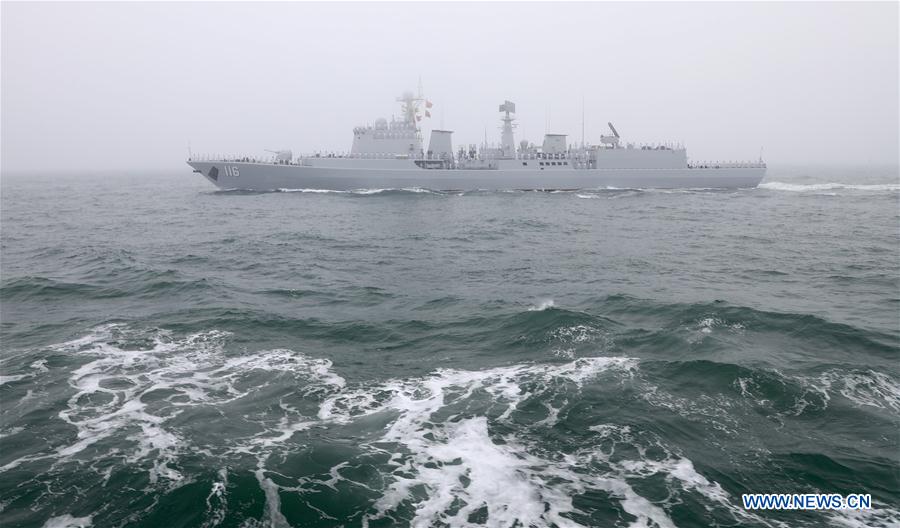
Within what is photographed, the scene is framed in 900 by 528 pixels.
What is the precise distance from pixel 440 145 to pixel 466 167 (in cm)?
416

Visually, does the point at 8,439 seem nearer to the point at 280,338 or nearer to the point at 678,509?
the point at 280,338

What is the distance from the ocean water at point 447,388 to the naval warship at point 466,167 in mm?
31608

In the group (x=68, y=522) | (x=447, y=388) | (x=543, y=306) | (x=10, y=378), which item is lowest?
(x=68, y=522)

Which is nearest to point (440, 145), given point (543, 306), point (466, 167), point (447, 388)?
point (466, 167)

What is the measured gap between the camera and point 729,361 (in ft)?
37.0

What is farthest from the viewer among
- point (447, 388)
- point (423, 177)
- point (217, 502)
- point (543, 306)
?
point (423, 177)

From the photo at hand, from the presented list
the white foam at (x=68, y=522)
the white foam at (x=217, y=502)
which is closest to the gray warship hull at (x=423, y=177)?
the white foam at (x=217, y=502)

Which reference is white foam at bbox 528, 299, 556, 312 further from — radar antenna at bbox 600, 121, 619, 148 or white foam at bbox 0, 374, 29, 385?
radar antenna at bbox 600, 121, 619, 148

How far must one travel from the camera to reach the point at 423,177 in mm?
54156

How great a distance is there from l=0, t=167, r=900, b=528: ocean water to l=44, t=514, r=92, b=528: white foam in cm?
4

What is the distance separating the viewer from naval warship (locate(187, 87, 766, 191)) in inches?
2124

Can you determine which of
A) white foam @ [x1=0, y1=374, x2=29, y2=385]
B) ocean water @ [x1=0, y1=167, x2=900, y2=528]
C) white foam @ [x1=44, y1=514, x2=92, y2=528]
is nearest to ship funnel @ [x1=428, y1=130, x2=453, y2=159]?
ocean water @ [x1=0, y1=167, x2=900, y2=528]

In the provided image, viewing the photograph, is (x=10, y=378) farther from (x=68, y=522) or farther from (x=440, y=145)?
(x=440, y=145)

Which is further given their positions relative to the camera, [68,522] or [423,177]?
[423,177]
